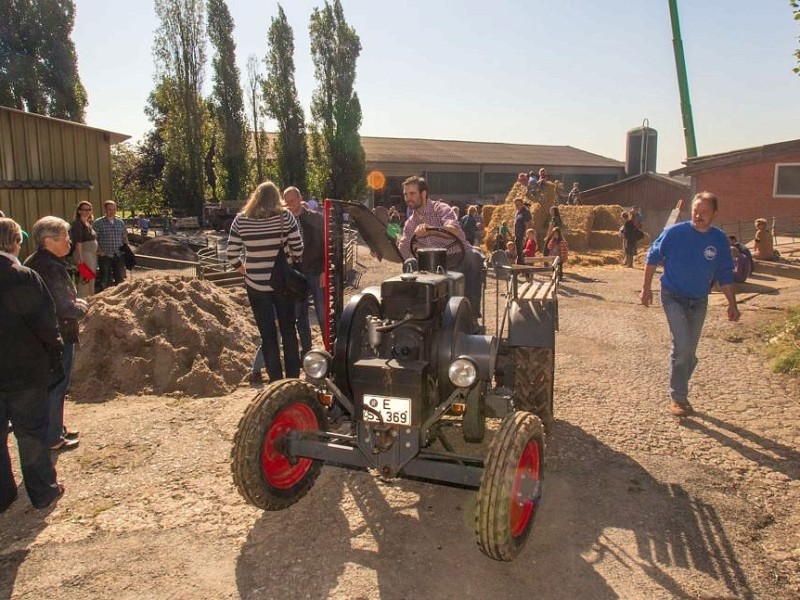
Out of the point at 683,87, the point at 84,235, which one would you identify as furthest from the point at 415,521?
the point at 683,87

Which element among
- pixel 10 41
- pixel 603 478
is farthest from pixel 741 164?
pixel 10 41

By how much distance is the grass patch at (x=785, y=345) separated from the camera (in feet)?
22.6

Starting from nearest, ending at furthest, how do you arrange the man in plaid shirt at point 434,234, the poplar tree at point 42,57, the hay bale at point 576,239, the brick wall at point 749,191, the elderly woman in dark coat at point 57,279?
the elderly woman in dark coat at point 57,279, the man in plaid shirt at point 434,234, the hay bale at point 576,239, the brick wall at point 749,191, the poplar tree at point 42,57

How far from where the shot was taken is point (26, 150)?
40.7 feet

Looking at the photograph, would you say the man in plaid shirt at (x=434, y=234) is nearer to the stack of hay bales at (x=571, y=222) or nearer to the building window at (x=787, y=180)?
the stack of hay bales at (x=571, y=222)

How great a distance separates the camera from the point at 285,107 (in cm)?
4019

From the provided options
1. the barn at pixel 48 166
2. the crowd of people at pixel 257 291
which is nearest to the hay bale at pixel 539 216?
the barn at pixel 48 166

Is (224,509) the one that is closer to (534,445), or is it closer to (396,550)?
(396,550)

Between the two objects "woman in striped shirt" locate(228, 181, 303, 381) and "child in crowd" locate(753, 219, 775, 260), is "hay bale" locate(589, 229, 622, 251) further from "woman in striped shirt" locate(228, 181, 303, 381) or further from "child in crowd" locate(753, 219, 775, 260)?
"woman in striped shirt" locate(228, 181, 303, 381)

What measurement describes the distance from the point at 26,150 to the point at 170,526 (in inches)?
457

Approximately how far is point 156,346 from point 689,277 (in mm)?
5469

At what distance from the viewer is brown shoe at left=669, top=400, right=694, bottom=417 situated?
562 cm

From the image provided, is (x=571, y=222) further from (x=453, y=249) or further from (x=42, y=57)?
(x=42, y=57)

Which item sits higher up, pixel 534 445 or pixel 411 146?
pixel 411 146
